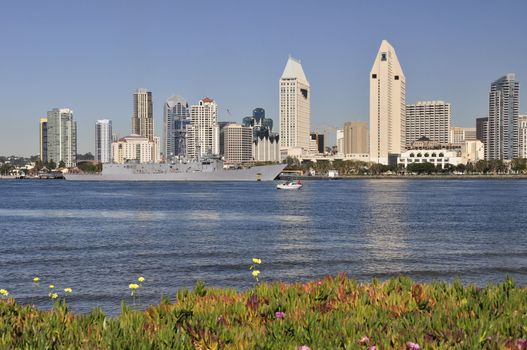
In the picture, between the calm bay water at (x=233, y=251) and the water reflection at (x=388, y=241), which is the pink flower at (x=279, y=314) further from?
the water reflection at (x=388, y=241)

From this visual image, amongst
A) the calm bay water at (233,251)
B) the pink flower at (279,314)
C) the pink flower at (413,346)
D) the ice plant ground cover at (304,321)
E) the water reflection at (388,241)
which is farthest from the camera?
the water reflection at (388,241)

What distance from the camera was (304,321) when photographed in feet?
31.2

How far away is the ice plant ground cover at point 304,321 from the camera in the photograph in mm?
8345

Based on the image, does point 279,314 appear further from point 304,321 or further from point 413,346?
point 413,346

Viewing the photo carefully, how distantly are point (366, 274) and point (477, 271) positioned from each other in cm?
492

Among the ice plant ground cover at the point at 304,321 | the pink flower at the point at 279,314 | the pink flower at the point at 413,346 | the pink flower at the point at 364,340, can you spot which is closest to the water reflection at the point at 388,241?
the ice plant ground cover at the point at 304,321

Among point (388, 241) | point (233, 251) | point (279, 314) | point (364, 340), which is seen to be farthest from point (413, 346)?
point (388, 241)

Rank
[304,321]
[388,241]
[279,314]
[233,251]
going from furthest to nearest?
[388,241] → [233,251] → [279,314] → [304,321]

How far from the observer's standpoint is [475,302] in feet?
35.7

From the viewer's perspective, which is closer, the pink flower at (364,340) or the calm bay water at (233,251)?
the pink flower at (364,340)

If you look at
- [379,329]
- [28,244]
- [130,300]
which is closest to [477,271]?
[130,300]

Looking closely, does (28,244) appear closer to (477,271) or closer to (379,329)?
(477,271)

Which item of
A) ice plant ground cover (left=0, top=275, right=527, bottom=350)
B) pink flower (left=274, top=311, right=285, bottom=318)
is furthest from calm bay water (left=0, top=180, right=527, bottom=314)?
pink flower (left=274, top=311, right=285, bottom=318)

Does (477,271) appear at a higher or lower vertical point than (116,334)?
lower
